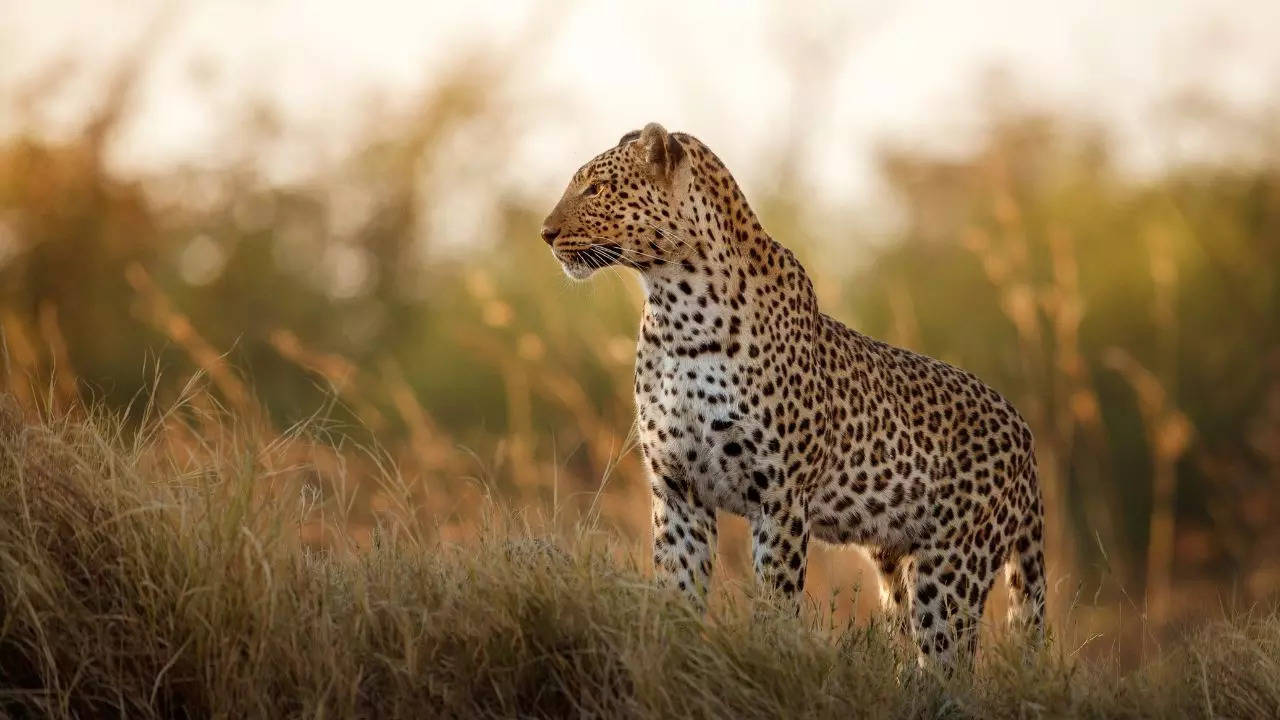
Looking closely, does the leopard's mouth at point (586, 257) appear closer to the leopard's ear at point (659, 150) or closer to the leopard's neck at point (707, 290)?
the leopard's neck at point (707, 290)

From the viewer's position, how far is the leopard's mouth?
583cm

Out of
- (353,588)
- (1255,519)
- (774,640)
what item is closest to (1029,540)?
(774,640)

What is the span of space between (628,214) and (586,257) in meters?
0.21

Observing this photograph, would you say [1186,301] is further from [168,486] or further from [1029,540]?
[168,486]

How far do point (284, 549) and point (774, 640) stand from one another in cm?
140

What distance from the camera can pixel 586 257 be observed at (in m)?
5.86

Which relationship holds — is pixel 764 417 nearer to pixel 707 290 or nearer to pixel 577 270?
pixel 707 290

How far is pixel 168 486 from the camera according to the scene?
16.2 ft

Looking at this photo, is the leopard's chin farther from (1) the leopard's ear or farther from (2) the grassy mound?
(2) the grassy mound

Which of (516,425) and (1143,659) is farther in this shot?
(516,425)

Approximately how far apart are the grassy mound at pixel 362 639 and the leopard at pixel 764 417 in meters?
0.71

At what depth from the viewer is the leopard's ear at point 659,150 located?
19.2ft

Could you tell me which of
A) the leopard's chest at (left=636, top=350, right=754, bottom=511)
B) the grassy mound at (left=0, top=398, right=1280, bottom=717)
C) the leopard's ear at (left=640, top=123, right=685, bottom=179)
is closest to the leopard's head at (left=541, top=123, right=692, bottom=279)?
the leopard's ear at (left=640, top=123, right=685, bottom=179)

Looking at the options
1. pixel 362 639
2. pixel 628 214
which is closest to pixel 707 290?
pixel 628 214
